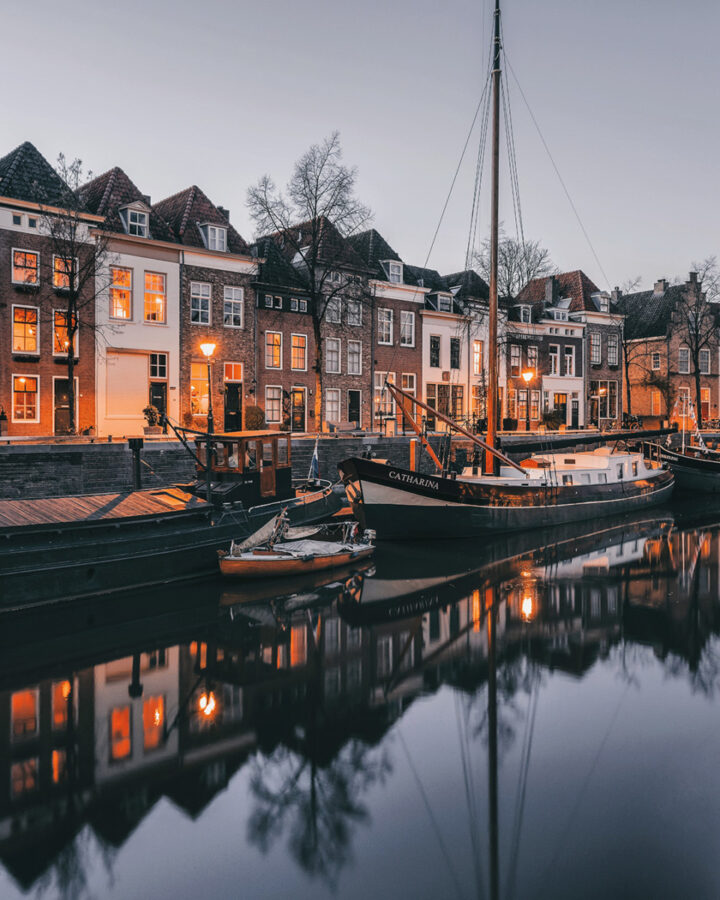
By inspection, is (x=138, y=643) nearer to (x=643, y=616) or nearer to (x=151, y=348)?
(x=643, y=616)

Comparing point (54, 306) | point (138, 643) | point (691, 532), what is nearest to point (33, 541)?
point (138, 643)

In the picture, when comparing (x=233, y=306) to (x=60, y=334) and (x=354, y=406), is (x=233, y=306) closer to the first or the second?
(x=60, y=334)

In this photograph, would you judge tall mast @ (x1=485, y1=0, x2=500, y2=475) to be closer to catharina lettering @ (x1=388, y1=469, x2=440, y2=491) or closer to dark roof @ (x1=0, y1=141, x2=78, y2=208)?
catharina lettering @ (x1=388, y1=469, x2=440, y2=491)

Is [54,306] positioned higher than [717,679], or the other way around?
[54,306]

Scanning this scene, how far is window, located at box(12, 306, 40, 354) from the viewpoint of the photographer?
2645 centimetres

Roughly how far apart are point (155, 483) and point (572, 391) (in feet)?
121

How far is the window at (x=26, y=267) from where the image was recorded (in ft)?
86.1

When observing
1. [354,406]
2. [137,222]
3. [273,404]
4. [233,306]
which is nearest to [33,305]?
[137,222]

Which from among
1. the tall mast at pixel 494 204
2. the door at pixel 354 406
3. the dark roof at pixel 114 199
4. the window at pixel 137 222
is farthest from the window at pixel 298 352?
the tall mast at pixel 494 204

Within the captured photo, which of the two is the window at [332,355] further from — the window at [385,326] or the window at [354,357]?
the window at [385,326]

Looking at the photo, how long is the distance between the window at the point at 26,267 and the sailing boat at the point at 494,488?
15.9 m

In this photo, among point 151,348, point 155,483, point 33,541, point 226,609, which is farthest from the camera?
point 151,348

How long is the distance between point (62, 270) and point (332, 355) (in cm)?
1475

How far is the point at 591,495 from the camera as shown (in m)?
23.5
